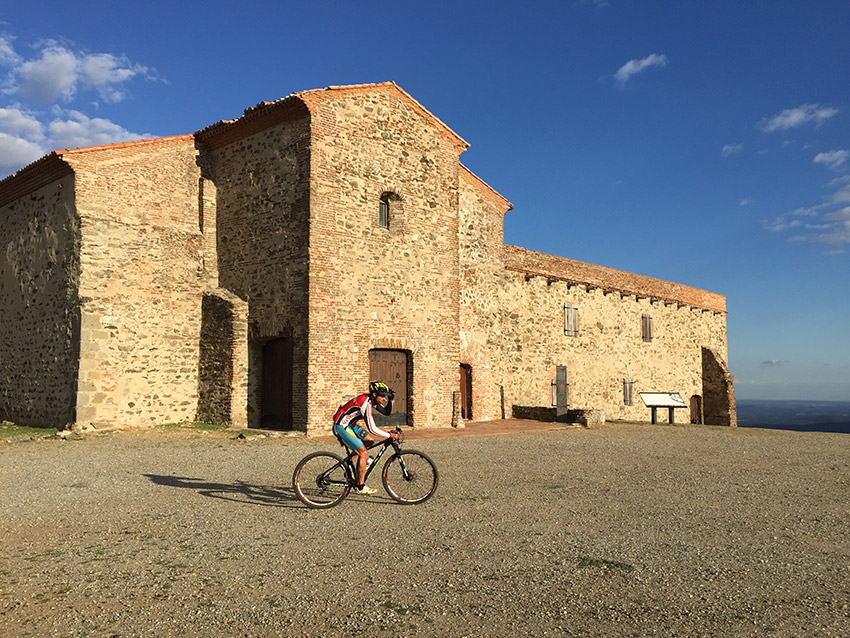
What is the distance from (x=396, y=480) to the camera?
7.63m

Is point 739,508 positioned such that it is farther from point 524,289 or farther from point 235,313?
point 524,289

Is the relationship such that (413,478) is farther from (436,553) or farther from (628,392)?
(628,392)

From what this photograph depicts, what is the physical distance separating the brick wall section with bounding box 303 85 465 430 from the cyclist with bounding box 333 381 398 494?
6392 millimetres

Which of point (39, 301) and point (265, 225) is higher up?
point (265, 225)

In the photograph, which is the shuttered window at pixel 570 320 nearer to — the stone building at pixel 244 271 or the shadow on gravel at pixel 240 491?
the stone building at pixel 244 271

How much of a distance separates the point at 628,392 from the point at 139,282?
17.2m

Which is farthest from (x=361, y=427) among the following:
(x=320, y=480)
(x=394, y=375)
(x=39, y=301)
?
(x=39, y=301)

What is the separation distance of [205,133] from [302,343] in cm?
Answer: 610

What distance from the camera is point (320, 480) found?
21.4 feet

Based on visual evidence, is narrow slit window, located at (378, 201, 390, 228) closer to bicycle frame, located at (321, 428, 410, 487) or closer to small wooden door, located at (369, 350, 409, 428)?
small wooden door, located at (369, 350, 409, 428)

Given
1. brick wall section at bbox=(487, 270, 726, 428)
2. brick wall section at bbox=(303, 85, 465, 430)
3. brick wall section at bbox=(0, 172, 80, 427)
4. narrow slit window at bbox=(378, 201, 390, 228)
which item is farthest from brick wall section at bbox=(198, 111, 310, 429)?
brick wall section at bbox=(487, 270, 726, 428)

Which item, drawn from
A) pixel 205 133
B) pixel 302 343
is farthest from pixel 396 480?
pixel 205 133

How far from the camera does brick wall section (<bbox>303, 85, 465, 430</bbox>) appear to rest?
13297mm

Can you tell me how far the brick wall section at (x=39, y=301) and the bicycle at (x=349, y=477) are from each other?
852 cm
